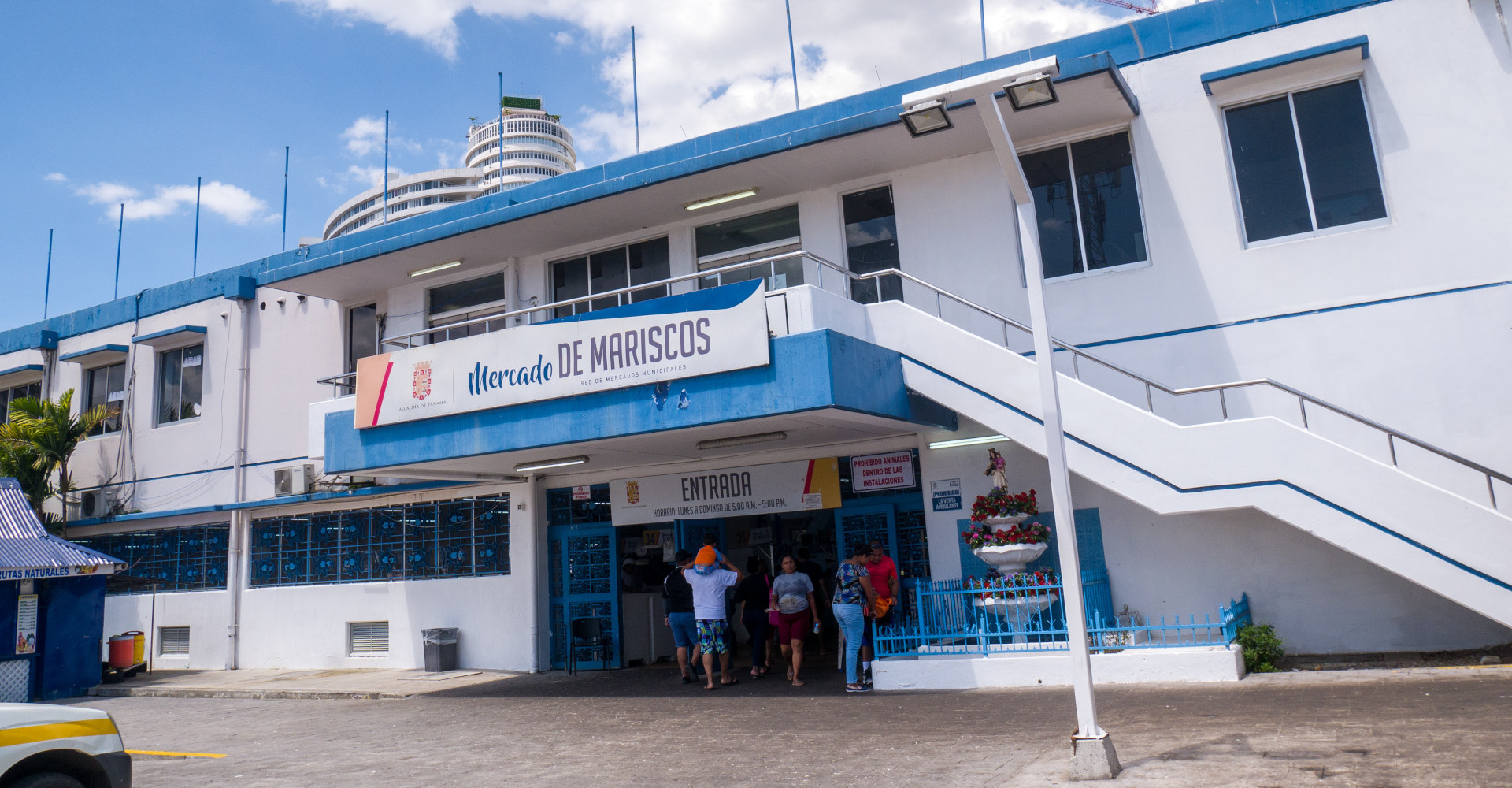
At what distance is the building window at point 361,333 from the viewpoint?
1838 centimetres

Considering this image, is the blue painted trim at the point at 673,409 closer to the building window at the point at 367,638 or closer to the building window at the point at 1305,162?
the building window at the point at 1305,162

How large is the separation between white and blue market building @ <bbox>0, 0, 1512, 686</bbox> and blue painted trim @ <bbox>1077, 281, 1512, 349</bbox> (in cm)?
4

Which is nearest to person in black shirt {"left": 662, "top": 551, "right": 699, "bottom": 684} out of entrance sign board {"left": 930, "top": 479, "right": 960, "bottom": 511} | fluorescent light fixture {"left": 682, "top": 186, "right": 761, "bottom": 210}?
entrance sign board {"left": 930, "top": 479, "right": 960, "bottom": 511}

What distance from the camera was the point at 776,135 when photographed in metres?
13.5

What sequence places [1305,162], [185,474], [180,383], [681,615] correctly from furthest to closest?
[180,383]
[185,474]
[681,615]
[1305,162]

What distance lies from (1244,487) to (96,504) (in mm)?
22285

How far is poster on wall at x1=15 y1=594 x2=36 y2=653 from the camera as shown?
14952 millimetres

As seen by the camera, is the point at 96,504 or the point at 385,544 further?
the point at 96,504

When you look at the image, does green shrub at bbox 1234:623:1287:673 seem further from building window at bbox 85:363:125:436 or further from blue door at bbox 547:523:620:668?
building window at bbox 85:363:125:436

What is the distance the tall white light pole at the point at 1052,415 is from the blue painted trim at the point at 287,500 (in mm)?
11064

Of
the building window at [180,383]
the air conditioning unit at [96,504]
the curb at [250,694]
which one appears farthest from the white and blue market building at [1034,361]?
the air conditioning unit at [96,504]

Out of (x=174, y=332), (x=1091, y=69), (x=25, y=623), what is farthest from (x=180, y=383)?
(x=1091, y=69)

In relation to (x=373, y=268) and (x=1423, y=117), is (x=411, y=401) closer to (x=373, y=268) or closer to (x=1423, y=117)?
(x=373, y=268)

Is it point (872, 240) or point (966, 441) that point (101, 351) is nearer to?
point (872, 240)
